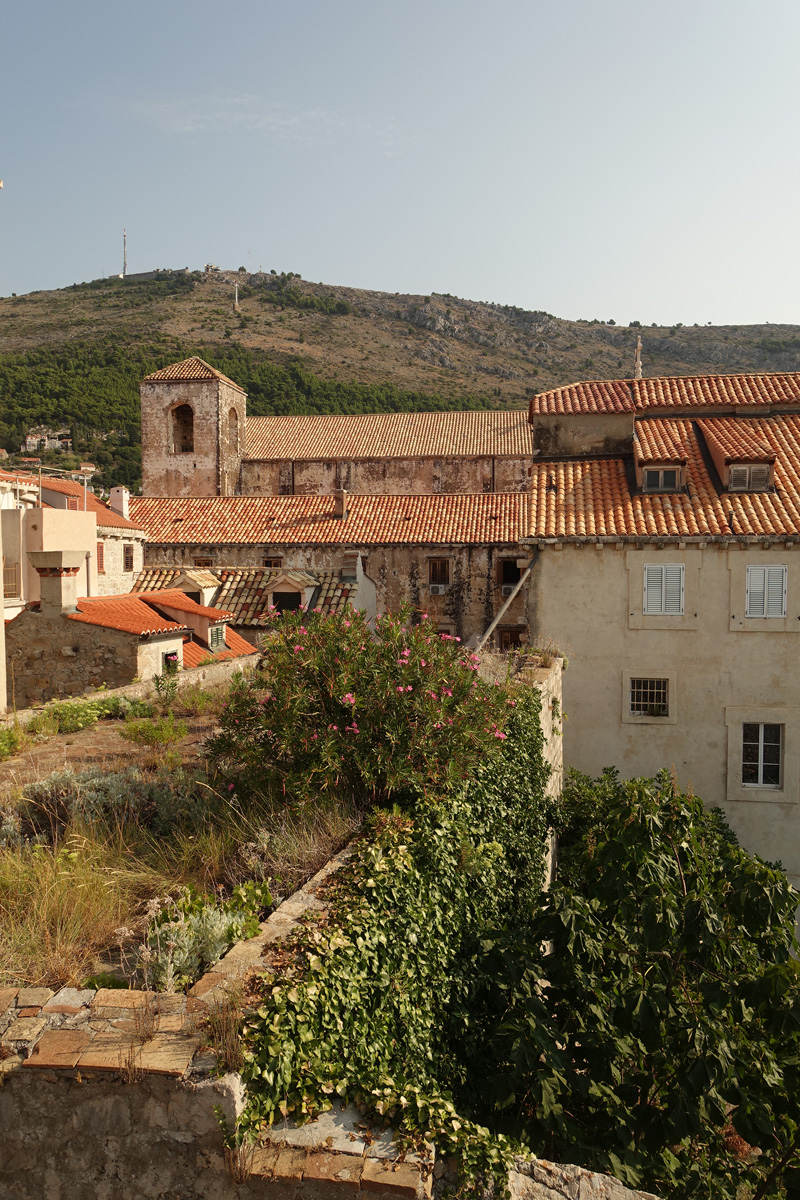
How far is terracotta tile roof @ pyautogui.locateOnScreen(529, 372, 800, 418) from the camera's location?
19.6m

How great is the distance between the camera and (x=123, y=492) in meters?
33.0

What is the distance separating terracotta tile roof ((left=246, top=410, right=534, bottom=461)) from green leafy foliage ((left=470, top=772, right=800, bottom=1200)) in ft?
113

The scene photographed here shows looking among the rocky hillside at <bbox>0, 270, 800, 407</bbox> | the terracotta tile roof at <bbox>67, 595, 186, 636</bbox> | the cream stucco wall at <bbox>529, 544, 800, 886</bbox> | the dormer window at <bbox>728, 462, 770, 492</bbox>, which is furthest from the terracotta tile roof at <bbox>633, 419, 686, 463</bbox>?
the rocky hillside at <bbox>0, 270, 800, 407</bbox>

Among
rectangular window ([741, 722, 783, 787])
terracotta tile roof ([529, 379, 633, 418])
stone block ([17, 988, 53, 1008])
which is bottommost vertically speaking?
rectangular window ([741, 722, 783, 787])

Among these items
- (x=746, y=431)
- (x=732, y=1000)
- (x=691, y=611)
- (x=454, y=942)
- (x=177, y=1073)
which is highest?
(x=746, y=431)

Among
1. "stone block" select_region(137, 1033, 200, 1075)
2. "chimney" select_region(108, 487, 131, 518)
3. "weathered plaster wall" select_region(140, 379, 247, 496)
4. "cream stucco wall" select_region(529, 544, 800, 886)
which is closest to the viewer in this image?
"stone block" select_region(137, 1033, 200, 1075)

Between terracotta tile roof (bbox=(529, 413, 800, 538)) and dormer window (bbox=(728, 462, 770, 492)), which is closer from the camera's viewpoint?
terracotta tile roof (bbox=(529, 413, 800, 538))

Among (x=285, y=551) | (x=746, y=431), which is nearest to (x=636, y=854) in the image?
(x=746, y=431)

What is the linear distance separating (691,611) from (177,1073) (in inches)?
576

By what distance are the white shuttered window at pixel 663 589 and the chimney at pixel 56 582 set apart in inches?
516

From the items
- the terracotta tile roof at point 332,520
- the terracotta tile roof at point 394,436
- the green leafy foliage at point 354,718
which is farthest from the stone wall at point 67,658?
the terracotta tile roof at point 394,436

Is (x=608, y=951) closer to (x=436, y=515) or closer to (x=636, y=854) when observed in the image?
(x=636, y=854)

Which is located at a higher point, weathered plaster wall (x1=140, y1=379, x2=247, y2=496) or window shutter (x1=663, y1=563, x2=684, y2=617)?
weathered plaster wall (x1=140, y1=379, x2=247, y2=496)

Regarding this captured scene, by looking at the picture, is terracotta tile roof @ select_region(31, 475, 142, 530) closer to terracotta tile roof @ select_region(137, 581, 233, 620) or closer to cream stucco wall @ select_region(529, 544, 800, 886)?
terracotta tile roof @ select_region(137, 581, 233, 620)
